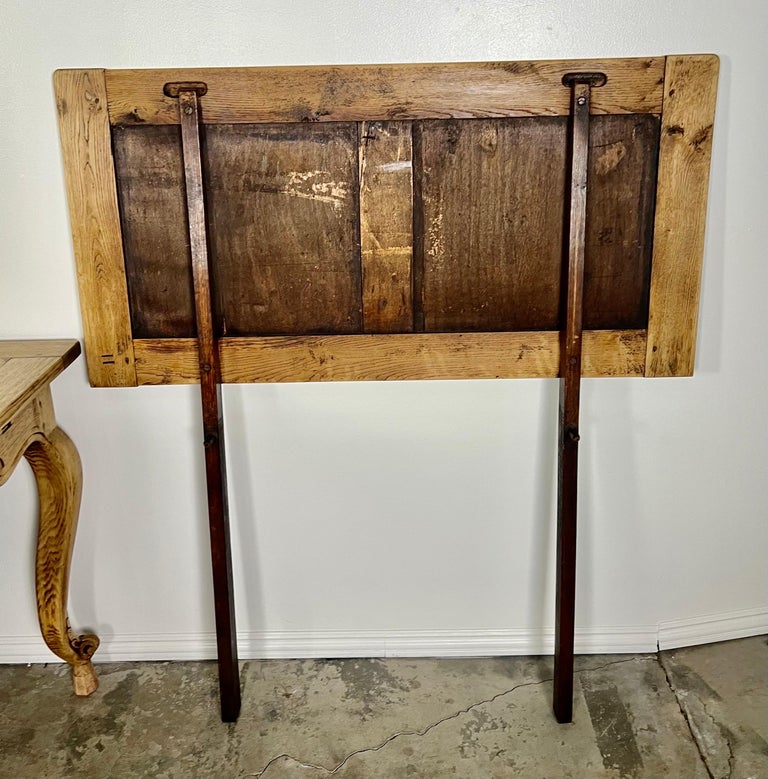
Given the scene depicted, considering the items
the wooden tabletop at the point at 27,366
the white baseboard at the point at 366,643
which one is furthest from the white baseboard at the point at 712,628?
the wooden tabletop at the point at 27,366

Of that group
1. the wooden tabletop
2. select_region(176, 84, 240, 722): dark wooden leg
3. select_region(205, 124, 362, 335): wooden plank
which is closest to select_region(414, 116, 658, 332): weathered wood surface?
select_region(205, 124, 362, 335): wooden plank

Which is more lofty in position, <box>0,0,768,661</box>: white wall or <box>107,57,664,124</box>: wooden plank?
<box>107,57,664,124</box>: wooden plank

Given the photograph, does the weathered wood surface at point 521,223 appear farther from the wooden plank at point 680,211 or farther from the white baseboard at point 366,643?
the white baseboard at point 366,643

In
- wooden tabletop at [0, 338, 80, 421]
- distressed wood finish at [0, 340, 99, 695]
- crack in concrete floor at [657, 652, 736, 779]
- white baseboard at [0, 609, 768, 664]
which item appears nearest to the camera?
wooden tabletop at [0, 338, 80, 421]

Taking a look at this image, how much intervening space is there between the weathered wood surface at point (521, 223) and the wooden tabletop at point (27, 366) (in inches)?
35.3

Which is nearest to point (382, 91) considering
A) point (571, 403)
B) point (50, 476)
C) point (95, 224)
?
point (95, 224)

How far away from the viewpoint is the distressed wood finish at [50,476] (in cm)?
192

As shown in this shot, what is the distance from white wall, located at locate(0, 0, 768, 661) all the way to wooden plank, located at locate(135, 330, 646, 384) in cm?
11

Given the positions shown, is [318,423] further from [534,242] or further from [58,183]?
[58,183]

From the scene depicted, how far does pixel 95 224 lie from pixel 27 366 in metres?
0.39

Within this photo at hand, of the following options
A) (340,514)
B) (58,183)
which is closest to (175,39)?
(58,183)

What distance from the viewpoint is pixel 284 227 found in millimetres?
2070

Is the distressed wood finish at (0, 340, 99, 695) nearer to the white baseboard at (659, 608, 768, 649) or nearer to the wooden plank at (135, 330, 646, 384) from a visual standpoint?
the wooden plank at (135, 330, 646, 384)

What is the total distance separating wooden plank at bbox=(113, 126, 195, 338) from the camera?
201cm
